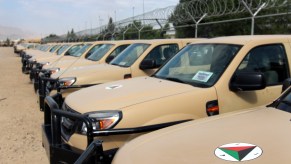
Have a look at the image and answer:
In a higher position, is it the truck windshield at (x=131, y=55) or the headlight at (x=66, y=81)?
the truck windshield at (x=131, y=55)

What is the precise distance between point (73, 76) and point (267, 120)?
477 centimetres

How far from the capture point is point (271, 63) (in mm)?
4227

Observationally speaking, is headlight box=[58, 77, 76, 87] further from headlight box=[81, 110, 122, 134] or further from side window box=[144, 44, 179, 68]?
headlight box=[81, 110, 122, 134]

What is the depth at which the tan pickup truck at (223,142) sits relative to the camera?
1.96 metres

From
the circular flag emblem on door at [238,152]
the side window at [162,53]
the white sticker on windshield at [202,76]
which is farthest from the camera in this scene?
the side window at [162,53]

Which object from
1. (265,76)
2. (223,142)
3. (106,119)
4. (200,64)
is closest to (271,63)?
(265,76)

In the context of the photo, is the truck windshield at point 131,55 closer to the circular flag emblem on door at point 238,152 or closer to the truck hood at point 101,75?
the truck hood at point 101,75

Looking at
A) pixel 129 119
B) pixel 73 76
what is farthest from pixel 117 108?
pixel 73 76

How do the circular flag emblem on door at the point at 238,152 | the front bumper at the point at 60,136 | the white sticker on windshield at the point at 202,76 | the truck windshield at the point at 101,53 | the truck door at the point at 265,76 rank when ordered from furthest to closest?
1. the truck windshield at the point at 101,53
2. the white sticker on windshield at the point at 202,76
3. the truck door at the point at 265,76
4. the front bumper at the point at 60,136
5. the circular flag emblem on door at the point at 238,152

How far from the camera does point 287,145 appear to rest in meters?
2.01

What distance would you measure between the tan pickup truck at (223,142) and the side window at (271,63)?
1.37 m

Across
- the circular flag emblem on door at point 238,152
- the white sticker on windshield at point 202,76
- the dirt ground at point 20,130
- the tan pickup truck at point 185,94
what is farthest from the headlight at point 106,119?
the dirt ground at point 20,130

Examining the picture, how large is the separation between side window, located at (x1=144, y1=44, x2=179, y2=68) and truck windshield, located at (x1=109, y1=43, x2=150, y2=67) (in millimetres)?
183

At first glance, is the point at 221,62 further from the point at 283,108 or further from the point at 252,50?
the point at 283,108
